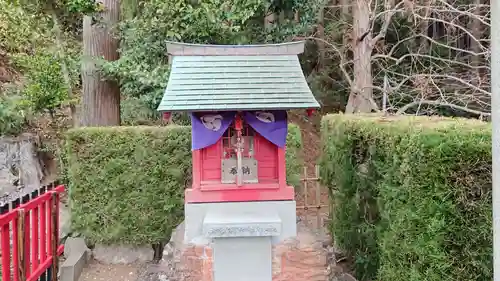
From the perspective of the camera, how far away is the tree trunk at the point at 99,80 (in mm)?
7215

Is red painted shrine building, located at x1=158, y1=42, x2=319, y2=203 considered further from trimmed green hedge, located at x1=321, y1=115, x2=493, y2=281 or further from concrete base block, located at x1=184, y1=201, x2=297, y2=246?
trimmed green hedge, located at x1=321, y1=115, x2=493, y2=281

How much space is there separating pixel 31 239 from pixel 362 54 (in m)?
7.17

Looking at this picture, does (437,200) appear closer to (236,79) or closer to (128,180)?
(236,79)

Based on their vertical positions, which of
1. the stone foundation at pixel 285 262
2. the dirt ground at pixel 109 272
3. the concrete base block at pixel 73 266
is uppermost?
the stone foundation at pixel 285 262

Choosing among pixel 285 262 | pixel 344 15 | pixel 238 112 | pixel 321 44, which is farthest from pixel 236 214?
pixel 321 44

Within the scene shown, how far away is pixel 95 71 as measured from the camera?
7.06 meters

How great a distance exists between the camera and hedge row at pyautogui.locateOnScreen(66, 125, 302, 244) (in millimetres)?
5926

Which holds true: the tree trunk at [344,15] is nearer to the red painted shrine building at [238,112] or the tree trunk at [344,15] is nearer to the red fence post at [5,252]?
the red painted shrine building at [238,112]

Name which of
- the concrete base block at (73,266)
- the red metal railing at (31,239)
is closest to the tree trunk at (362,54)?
the concrete base block at (73,266)

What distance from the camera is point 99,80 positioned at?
7195 mm

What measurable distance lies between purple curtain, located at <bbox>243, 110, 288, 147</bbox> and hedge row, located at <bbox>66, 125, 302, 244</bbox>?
185 cm

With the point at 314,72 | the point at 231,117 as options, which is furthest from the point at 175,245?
the point at 314,72

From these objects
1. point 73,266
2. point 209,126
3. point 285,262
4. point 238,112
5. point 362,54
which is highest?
point 362,54

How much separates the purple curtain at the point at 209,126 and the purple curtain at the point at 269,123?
21cm
